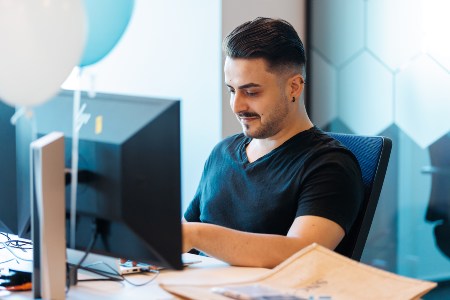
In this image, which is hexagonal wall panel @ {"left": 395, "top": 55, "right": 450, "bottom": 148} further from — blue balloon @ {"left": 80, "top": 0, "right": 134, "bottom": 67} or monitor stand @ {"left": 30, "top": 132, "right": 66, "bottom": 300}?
monitor stand @ {"left": 30, "top": 132, "right": 66, "bottom": 300}

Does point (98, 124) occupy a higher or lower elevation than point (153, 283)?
higher

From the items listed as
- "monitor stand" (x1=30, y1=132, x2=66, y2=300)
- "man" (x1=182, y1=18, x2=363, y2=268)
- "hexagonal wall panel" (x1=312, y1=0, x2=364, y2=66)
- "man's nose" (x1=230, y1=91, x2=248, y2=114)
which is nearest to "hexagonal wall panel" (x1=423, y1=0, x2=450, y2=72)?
"hexagonal wall panel" (x1=312, y1=0, x2=364, y2=66)

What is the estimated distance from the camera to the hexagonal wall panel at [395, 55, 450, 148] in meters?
2.11

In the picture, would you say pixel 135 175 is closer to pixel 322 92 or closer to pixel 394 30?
pixel 394 30

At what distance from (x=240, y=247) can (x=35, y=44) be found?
1.98 ft

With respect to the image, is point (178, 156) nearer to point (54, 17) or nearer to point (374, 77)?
point (54, 17)

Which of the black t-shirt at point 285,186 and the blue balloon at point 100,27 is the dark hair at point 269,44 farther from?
the blue balloon at point 100,27

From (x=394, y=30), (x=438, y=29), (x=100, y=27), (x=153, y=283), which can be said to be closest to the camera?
(x=153, y=283)

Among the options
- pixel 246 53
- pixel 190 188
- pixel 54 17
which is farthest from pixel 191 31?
pixel 54 17

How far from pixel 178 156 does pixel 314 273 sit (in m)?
0.33

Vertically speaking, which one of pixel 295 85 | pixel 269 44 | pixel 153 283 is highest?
pixel 269 44

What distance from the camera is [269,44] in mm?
1396

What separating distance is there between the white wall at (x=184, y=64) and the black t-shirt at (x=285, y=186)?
3.12ft

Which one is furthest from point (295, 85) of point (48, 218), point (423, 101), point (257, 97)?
point (423, 101)
